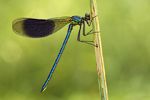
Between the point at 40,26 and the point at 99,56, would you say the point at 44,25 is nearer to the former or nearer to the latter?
the point at 40,26

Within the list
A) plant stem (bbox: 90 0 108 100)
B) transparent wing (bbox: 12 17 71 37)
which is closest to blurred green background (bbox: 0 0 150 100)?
transparent wing (bbox: 12 17 71 37)

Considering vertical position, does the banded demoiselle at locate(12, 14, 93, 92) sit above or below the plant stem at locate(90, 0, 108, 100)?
above

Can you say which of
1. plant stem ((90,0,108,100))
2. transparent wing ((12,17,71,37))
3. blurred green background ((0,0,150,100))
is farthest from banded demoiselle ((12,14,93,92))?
plant stem ((90,0,108,100))

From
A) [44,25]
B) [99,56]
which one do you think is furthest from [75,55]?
[99,56]

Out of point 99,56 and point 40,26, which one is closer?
point 99,56

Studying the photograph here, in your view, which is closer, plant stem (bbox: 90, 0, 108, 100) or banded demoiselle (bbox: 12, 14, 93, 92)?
plant stem (bbox: 90, 0, 108, 100)

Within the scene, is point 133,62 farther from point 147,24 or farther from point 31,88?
point 31,88

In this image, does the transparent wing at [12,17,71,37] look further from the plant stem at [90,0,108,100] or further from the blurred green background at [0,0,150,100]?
the plant stem at [90,0,108,100]
